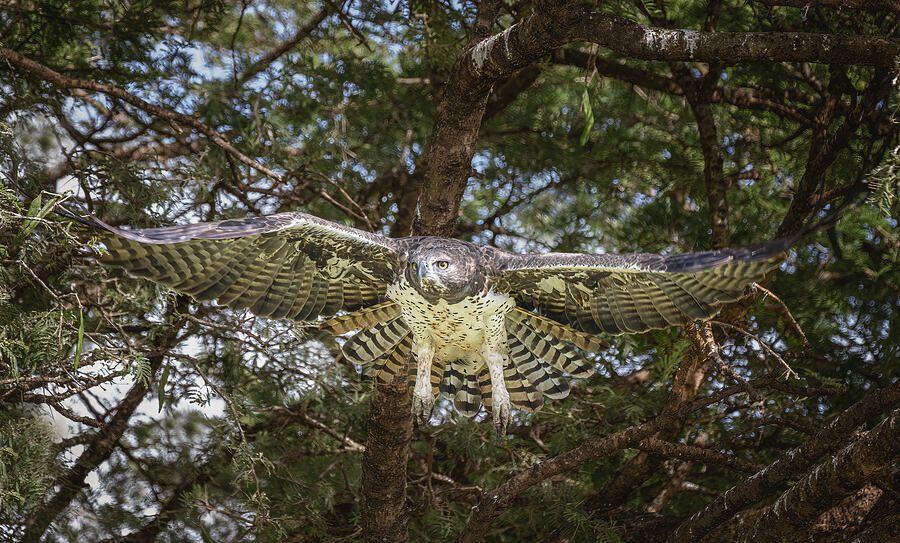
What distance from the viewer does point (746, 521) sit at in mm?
4754

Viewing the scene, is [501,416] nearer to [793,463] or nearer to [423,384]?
[423,384]

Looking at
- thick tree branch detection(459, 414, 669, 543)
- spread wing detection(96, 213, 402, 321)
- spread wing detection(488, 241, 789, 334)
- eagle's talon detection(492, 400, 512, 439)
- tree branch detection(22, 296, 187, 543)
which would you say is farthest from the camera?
tree branch detection(22, 296, 187, 543)

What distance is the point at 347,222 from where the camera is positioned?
6816 millimetres

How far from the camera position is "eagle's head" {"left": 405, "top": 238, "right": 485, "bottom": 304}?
4.47 metres

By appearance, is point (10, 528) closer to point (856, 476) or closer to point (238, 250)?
point (238, 250)

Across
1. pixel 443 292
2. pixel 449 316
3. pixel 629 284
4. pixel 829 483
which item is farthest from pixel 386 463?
pixel 829 483

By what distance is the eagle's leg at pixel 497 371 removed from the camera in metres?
4.83

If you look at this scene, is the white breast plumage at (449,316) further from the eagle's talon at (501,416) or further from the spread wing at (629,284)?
the eagle's talon at (501,416)

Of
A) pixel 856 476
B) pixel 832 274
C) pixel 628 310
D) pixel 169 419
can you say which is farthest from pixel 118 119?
pixel 856 476

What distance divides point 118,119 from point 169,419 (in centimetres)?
262

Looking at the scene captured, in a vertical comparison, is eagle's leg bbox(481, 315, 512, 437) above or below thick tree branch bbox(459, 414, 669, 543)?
above

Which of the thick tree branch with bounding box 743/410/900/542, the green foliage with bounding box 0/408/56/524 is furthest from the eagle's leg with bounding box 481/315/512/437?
the green foliage with bounding box 0/408/56/524

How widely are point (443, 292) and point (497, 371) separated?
0.64 metres

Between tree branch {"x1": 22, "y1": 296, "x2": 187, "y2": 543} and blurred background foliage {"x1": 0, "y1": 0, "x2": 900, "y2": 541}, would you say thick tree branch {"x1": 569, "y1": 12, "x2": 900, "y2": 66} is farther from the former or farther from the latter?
tree branch {"x1": 22, "y1": 296, "x2": 187, "y2": 543}
